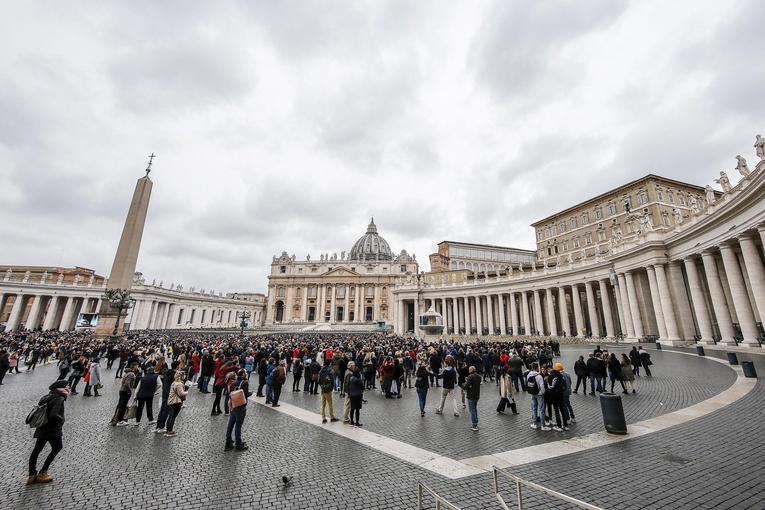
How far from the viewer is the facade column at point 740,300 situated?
19328mm

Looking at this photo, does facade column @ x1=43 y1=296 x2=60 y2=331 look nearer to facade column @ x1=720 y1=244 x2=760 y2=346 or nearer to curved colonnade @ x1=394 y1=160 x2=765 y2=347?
curved colonnade @ x1=394 y1=160 x2=765 y2=347

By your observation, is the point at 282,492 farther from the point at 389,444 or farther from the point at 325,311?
the point at 325,311

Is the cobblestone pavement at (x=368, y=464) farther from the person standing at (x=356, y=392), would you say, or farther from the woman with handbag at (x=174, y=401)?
the person standing at (x=356, y=392)

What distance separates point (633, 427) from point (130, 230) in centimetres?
3422

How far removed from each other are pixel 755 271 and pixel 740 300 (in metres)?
2.55

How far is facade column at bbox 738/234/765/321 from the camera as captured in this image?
58.4 ft

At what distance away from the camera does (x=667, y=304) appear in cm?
2519

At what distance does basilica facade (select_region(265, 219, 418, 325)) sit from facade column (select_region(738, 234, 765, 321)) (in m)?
77.2

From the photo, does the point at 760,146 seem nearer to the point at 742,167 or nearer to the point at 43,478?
the point at 742,167

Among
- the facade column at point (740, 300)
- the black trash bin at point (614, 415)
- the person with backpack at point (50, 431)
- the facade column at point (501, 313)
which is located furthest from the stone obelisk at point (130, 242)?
the facade column at point (501, 313)

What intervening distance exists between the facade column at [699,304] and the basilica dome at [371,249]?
93855 mm

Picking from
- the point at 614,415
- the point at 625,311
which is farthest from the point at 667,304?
the point at 614,415

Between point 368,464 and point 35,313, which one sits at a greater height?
point 35,313

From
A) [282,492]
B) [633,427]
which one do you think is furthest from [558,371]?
[282,492]
